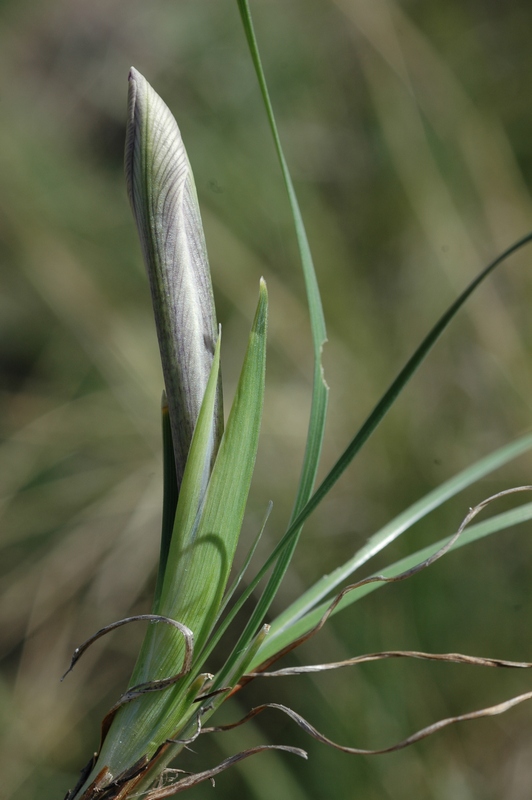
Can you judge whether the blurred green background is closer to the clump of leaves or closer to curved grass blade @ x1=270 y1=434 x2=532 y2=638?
curved grass blade @ x1=270 y1=434 x2=532 y2=638

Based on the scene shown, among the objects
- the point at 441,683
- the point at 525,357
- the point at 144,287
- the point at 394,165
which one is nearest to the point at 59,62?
the point at 144,287

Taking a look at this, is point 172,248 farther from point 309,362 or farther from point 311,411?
point 309,362

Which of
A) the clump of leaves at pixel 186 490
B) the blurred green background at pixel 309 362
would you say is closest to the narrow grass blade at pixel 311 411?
the clump of leaves at pixel 186 490

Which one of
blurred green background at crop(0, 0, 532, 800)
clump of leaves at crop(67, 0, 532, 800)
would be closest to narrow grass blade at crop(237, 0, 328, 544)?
clump of leaves at crop(67, 0, 532, 800)

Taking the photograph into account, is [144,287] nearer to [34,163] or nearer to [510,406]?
[34,163]

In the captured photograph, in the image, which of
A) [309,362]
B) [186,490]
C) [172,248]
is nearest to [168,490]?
[186,490]

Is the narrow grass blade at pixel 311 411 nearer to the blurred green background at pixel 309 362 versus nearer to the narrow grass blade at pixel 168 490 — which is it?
the narrow grass blade at pixel 168 490

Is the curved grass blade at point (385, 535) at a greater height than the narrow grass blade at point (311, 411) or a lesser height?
lesser
